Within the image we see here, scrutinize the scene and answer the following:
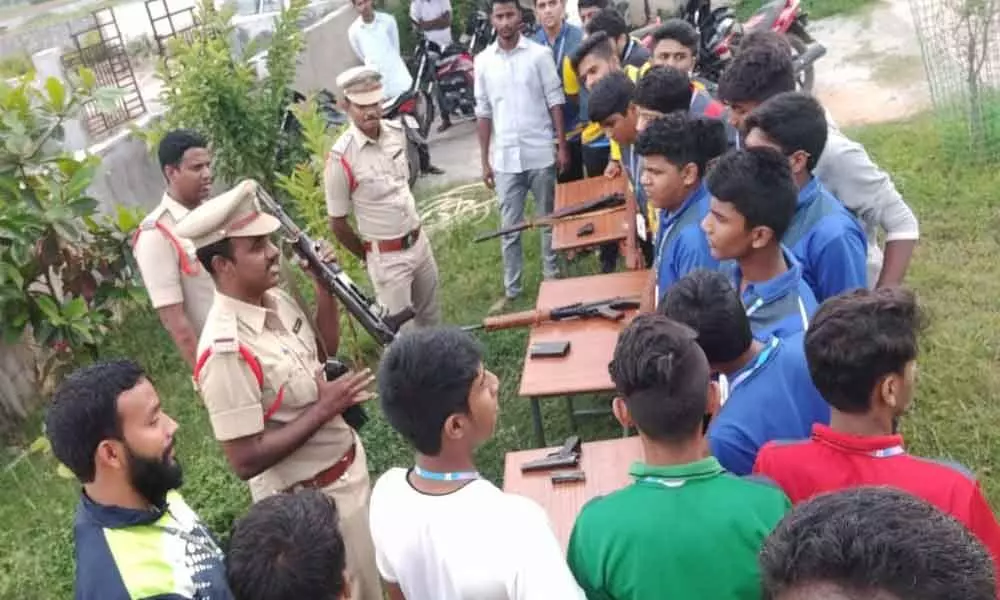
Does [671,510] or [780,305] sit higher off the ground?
[671,510]

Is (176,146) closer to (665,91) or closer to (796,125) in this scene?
(665,91)

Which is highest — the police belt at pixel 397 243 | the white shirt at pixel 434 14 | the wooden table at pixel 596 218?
the white shirt at pixel 434 14

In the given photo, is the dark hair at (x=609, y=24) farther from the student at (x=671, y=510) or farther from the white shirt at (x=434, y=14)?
the white shirt at (x=434, y=14)

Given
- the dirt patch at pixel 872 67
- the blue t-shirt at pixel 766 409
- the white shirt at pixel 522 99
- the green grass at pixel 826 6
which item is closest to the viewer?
the blue t-shirt at pixel 766 409

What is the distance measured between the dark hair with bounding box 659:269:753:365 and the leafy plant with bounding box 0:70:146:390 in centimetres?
386

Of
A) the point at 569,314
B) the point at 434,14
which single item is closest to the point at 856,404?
the point at 569,314

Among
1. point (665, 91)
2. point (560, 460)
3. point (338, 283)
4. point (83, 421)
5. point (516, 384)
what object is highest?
point (83, 421)

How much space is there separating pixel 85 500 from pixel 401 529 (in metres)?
0.70

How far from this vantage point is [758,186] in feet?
Answer: 8.89

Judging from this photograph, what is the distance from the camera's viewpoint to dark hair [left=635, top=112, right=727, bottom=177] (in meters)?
3.26

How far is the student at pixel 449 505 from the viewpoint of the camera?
1788 mm

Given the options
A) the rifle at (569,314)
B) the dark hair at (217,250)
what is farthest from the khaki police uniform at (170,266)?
the rifle at (569,314)

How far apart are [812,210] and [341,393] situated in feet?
5.22

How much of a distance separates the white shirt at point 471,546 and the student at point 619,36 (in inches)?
157
